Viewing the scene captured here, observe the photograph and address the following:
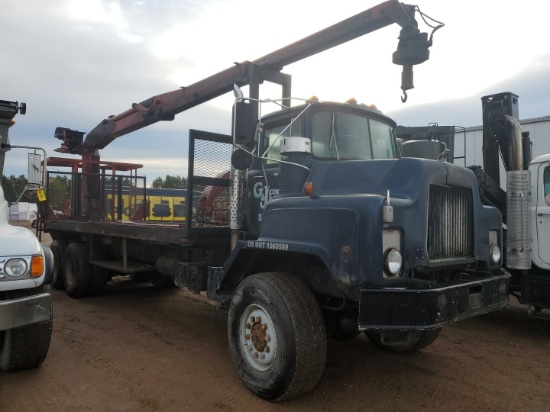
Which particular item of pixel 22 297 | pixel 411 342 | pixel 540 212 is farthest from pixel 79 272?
pixel 540 212

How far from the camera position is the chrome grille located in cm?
364

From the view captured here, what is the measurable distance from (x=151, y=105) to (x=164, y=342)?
461 cm

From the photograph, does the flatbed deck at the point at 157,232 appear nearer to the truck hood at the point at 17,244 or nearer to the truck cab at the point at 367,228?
the truck cab at the point at 367,228

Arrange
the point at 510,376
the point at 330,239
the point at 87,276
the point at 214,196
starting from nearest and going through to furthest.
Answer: the point at 330,239, the point at 510,376, the point at 214,196, the point at 87,276

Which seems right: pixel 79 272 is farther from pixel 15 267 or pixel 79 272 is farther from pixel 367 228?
pixel 367 228

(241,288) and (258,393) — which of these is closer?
(258,393)

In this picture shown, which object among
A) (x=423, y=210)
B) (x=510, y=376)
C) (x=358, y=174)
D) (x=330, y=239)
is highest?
(x=358, y=174)

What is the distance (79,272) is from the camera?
780 centimetres

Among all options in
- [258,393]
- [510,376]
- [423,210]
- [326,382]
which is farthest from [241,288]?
[510,376]

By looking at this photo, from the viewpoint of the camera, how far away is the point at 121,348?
5.07 metres

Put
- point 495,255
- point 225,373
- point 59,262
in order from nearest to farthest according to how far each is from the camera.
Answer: point 495,255
point 225,373
point 59,262

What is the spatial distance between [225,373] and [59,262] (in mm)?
5599

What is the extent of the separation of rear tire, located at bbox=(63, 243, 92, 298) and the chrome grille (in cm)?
628

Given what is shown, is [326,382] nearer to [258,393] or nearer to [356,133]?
[258,393]
